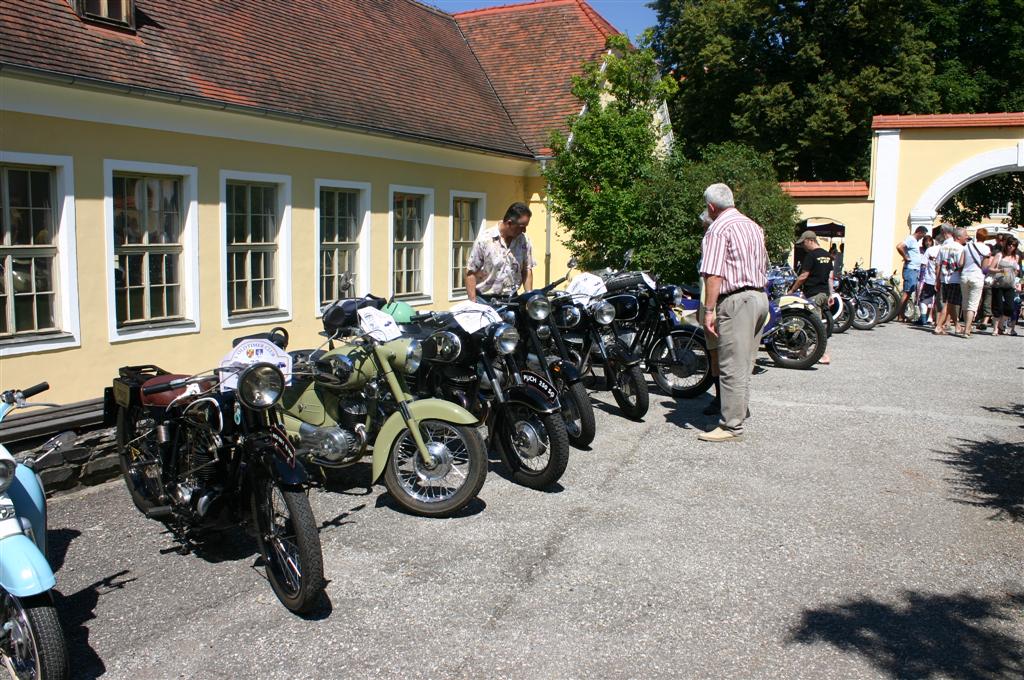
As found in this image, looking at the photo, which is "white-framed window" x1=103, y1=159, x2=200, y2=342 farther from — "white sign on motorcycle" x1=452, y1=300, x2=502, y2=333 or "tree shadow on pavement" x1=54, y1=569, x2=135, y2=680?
"tree shadow on pavement" x1=54, y1=569, x2=135, y2=680

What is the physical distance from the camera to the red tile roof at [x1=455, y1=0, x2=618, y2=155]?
696 inches

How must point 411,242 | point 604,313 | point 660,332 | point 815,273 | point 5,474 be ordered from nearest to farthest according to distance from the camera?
point 5,474, point 604,313, point 660,332, point 815,273, point 411,242

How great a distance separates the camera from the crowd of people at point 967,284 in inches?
567

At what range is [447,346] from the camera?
5.68m

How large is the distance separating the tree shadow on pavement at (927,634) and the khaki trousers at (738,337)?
288 cm

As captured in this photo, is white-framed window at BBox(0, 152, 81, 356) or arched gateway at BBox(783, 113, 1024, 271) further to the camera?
arched gateway at BBox(783, 113, 1024, 271)

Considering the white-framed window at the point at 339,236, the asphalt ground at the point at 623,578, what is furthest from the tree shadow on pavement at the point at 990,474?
the white-framed window at the point at 339,236

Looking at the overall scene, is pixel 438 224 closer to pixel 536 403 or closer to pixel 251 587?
pixel 536 403

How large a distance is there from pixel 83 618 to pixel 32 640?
97 centimetres

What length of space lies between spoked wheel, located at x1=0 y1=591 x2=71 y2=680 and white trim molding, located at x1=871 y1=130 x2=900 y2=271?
1913 cm

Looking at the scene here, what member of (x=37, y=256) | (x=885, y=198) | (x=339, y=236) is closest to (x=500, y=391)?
(x=37, y=256)

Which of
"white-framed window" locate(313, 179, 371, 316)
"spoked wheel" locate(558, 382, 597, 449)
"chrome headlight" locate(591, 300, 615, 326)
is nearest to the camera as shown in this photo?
"spoked wheel" locate(558, 382, 597, 449)

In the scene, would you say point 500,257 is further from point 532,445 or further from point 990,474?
point 990,474

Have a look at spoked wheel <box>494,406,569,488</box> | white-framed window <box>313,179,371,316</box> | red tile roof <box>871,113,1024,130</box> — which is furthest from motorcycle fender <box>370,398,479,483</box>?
red tile roof <box>871,113,1024,130</box>
